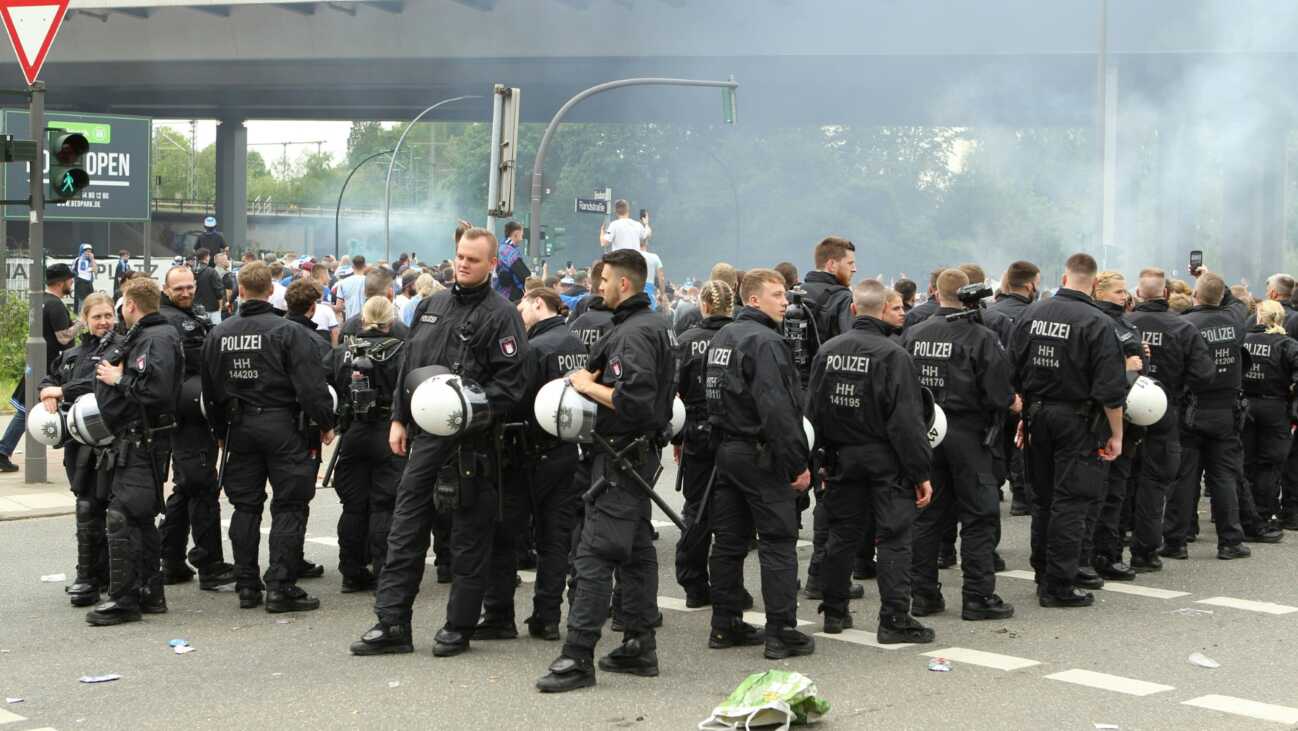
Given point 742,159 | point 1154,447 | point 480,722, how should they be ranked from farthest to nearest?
point 742,159, point 1154,447, point 480,722

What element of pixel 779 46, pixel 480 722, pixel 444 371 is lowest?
pixel 480 722

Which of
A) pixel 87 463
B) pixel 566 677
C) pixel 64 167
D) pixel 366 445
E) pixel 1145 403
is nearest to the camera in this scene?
pixel 566 677

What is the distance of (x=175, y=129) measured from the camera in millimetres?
127188

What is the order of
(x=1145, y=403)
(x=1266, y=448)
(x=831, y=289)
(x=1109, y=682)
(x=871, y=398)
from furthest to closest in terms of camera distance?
1. (x=1266, y=448)
2. (x=831, y=289)
3. (x=1145, y=403)
4. (x=871, y=398)
5. (x=1109, y=682)

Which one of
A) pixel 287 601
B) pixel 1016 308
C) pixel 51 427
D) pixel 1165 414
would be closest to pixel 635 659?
pixel 287 601

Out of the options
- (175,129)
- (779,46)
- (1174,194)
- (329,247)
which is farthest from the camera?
(175,129)

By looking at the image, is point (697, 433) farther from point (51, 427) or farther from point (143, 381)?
point (51, 427)

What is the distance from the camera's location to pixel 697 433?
8.77m

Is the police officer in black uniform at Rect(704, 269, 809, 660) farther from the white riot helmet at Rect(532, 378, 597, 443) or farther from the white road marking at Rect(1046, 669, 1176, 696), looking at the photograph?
the white road marking at Rect(1046, 669, 1176, 696)

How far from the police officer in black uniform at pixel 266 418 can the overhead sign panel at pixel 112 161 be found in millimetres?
16741

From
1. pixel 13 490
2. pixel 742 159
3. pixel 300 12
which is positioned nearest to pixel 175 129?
pixel 742 159

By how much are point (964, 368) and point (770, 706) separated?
3.06 m

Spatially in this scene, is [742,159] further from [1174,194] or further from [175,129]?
[175,129]

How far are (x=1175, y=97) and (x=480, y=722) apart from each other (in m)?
33.9
